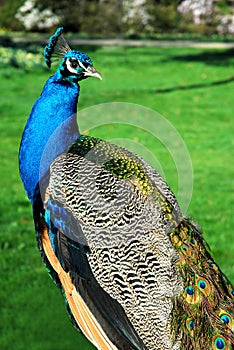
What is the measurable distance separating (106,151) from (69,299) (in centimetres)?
53

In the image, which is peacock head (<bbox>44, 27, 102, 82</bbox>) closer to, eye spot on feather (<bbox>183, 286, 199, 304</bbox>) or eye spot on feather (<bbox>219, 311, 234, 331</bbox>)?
eye spot on feather (<bbox>183, 286, 199, 304</bbox>)

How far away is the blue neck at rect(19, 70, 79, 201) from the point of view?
92.4 inches

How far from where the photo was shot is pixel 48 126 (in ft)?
7.84

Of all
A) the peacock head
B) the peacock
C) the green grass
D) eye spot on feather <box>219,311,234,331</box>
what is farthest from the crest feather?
the green grass

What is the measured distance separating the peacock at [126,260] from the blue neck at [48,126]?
11cm

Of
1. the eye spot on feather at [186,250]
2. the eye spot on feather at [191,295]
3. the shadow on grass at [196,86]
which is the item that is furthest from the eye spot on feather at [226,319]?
the shadow on grass at [196,86]

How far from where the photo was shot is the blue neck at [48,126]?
235 cm

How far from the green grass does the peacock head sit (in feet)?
4.13

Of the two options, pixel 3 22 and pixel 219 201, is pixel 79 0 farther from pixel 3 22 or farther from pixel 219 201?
pixel 219 201

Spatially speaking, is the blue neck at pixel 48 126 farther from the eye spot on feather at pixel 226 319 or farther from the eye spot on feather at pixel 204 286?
the eye spot on feather at pixel 226 319

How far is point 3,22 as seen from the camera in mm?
19766

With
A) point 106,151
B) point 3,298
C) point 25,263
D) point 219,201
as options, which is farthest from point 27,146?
point 219,201

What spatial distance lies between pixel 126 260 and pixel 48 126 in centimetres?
63

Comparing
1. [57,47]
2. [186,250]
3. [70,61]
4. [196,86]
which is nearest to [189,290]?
[186,250]
